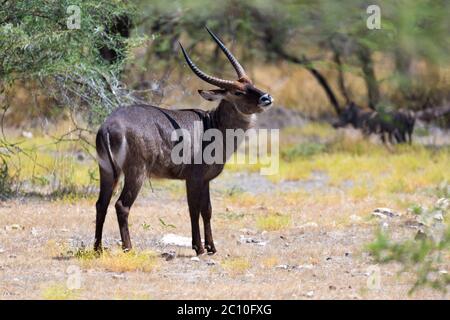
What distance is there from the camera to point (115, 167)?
9570 mm

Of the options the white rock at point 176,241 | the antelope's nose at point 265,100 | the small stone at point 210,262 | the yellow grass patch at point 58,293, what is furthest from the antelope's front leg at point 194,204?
the yellow grass patch at point 58,293

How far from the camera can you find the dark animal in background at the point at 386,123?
746 inches

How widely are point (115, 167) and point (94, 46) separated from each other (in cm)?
328

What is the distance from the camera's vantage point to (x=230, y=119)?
10.4 metres

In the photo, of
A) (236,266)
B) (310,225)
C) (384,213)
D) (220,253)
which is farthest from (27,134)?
(236,266)

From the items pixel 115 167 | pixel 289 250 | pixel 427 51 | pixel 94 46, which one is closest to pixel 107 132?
pixel 115 167

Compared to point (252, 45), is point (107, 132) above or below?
below

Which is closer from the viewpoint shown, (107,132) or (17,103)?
(107,132)

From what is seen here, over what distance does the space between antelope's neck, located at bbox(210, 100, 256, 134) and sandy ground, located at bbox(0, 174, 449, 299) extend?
4.09 ft

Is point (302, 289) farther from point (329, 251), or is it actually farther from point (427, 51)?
point (427, 51)

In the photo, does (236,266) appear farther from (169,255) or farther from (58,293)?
(58,293)

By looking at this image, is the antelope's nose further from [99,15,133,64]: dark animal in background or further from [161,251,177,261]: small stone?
[99,15,133,64]: dark animal in background

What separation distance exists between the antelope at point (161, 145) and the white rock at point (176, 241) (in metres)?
0.47
